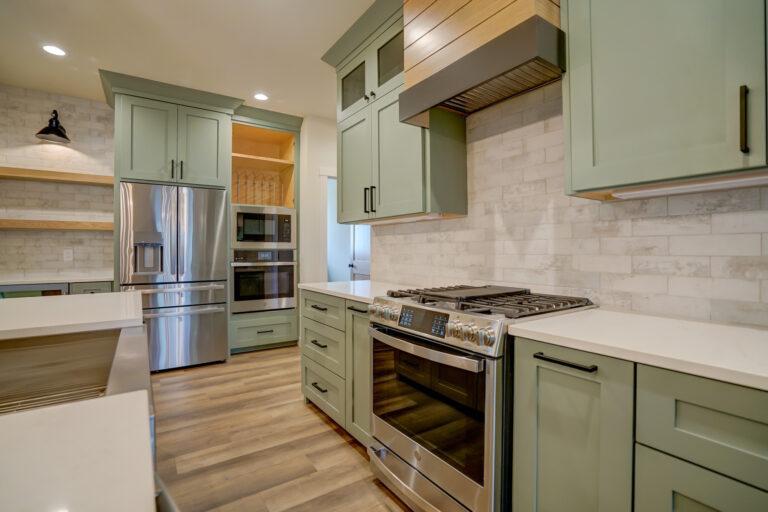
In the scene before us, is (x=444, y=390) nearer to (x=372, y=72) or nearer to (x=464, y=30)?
(x=464, y=30)

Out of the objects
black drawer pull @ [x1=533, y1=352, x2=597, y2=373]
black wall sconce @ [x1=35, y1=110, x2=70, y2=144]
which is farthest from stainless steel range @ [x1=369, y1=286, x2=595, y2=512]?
black wall sconce @ [x1=35, y1=110, x2=70, y2=144]

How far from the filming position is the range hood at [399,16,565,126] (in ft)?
4.68

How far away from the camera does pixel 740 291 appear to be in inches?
50.5

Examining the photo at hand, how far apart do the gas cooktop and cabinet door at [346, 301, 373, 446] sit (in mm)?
265

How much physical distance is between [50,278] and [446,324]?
402cm

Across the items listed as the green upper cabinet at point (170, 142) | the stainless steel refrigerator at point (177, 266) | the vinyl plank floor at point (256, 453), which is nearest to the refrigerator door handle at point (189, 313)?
the stainless steel refrigerator at point (177, 266)

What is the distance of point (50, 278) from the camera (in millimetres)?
3559

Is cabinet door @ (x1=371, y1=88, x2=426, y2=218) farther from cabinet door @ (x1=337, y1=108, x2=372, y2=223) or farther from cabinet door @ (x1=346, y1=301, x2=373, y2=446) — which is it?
cabinet door @ (x1=346, y1=301, x2=373, y2=446)

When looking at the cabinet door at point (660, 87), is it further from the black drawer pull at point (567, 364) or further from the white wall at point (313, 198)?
the white wall at point (313, 198)

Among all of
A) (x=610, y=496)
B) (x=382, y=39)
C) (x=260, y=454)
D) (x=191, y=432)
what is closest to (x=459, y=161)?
(x=382, y=39)

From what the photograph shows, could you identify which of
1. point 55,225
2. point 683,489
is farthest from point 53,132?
point 683,489

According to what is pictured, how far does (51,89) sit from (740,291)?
215 inches

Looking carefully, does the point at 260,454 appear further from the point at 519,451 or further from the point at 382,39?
the point at 382,39

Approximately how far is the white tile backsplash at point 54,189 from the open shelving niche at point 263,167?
4.33ft
